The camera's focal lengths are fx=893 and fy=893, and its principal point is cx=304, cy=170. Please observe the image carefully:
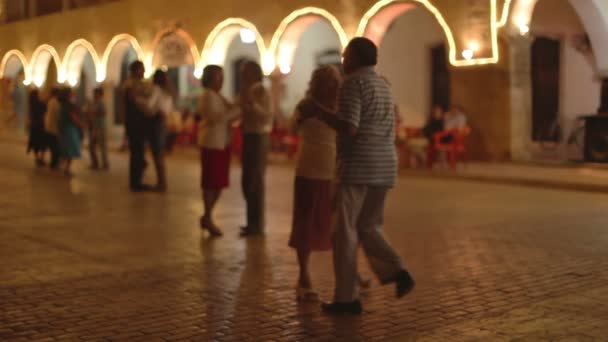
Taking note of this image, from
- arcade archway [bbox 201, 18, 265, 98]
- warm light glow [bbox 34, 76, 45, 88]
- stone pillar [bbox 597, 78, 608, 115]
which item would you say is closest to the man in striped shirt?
stone pillar [bbox 597, 78, 608, 115]

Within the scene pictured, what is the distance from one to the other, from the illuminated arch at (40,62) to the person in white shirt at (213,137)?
21874 millimetres

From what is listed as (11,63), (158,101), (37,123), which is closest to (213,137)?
(158,101)

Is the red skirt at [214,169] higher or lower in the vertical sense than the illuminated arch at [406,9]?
lower

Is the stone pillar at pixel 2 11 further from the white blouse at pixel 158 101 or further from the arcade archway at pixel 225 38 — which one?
Result: the white blouse at pixel 158 101

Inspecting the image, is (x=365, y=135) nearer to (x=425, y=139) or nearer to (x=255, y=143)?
(x=255, y=143)

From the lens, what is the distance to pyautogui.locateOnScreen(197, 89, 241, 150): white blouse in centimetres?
938

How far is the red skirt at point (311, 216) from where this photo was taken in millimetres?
6648

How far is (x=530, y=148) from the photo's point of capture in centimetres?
1919

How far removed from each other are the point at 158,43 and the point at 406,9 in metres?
8.95

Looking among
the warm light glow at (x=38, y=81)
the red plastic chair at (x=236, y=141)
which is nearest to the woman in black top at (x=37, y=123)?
the red plastic chair at (x=236, y=141)

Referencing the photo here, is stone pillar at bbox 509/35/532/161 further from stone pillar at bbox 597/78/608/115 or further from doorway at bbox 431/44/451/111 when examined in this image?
doorway at bbox 431/44/451/111

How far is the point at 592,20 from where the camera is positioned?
16125 millimetres

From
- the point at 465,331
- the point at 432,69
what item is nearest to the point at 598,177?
the point at 432,69

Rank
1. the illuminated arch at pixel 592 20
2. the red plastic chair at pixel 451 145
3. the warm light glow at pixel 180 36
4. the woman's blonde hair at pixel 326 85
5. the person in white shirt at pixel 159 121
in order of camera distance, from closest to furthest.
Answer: the woman's blonde hair at pixel 326 85 < the person in white shirt at pixel 159 121 < the illuminated arch at pixel 592 20 < the red plastic chair at pixel 451 145 < the warm light glow at pixel 180 36
